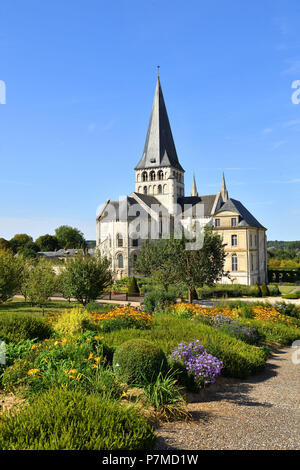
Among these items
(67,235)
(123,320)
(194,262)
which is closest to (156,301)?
(123,320)

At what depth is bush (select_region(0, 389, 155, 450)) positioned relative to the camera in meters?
4.33

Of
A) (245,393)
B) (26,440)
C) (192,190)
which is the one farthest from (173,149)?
(26,440)

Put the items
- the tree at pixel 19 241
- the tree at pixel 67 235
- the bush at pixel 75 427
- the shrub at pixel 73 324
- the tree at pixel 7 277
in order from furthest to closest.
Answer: the tree at pixel 67 235 → the tree at pixel 19 241 → the tree at pixel 7 277 → the shrub at pixel 73 324 → the bush at pixel 75 427

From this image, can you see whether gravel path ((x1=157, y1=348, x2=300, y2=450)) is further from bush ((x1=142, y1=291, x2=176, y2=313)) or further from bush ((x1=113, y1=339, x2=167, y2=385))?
bush ((x1=142, y1=291, x2=176, y2=313))

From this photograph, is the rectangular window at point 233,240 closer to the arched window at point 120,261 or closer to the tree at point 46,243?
the arched window at point 120,261

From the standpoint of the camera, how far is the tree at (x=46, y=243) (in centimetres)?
8511

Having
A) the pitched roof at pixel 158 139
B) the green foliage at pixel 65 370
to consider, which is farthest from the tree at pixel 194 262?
the pitched roof at pixel 158 139

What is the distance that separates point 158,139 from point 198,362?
174 ft

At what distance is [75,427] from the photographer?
15.2ft

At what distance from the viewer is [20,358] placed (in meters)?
8.24

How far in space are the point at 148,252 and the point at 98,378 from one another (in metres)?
30.5

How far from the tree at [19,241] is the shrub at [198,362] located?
Result: 76.2m

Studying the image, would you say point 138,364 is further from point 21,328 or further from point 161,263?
point 161,263
